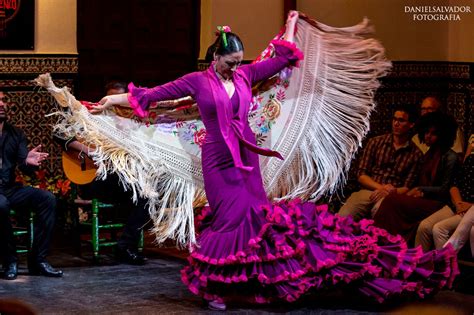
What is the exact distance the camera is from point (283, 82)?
5.84 metres

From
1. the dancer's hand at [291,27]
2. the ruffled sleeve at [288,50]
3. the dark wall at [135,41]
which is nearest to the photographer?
the ruffled sleeve at [288,50]

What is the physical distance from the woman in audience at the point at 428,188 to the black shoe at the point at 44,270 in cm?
203

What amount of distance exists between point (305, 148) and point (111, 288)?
54.5 inches

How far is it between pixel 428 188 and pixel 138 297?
2.04 m

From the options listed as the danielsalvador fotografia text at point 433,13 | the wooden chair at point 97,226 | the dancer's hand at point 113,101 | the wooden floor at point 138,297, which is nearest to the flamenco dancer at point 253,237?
the wooden floor at point 138,297

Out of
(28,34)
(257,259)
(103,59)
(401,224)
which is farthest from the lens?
(103,59)

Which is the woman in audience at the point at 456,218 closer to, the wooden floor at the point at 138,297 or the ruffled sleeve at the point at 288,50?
the wooden floor at the point at 138,297

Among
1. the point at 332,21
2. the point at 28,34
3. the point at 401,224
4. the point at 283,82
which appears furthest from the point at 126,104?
the point at 332,21

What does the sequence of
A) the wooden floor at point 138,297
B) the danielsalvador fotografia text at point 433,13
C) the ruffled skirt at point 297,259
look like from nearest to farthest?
the ruffled skirt at point 297,259 → the wooden floor at point 138,297 → the danielsalvador fotografia text at point 433,13

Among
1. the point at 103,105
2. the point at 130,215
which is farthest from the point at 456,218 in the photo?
the point at 103,105

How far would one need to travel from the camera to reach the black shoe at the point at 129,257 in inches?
264

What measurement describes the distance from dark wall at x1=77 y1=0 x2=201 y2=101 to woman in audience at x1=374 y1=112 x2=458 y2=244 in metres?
2.89

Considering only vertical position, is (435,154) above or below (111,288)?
above

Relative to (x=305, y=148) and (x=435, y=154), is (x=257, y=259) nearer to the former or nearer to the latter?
(x=305, y=148)
